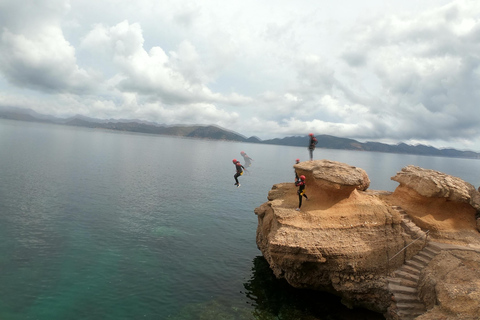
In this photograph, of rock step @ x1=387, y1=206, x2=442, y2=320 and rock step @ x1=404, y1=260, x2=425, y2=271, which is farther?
rock step @ x1=404, y1=260, x2=425, y2=271

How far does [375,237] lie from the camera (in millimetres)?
26078

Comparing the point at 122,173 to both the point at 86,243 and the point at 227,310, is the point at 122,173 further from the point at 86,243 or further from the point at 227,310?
the point at 227,310

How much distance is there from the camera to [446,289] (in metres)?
19.1

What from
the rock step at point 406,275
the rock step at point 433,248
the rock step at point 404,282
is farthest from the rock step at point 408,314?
the rock step at point 433,248

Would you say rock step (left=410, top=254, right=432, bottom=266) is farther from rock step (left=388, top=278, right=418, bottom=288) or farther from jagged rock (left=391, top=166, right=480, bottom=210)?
jagged rock (left=391, top=166, right=480, bottom=210)

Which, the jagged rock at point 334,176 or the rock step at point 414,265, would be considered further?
the jagged rock at point 334,176

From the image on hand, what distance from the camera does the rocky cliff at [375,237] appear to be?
926 inches

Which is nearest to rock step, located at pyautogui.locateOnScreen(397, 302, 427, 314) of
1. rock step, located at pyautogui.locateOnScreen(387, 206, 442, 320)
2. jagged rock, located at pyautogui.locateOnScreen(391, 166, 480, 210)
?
rock step, located at pyautogui.locateOnScreen(387, 206, 442, 320)

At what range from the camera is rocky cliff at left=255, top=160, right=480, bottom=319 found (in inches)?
926

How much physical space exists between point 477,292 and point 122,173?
81.1 meters

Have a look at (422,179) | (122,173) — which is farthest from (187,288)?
(122,173)

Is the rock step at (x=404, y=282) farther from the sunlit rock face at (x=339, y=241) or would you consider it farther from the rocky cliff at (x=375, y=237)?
the sunlit rock face at (x=339, y=241)

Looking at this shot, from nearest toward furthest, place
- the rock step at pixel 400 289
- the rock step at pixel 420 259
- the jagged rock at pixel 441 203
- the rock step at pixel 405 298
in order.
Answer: the rock step at pixel 405 298, the rock step at pixel 400 289, the rock step at pixel 420 259, the jagged rock at pixel 441 203

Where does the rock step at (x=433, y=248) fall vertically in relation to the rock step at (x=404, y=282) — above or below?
above
